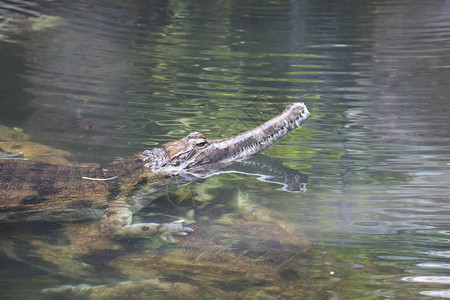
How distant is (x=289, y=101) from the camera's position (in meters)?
5.30

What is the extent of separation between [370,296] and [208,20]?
733 centimetres

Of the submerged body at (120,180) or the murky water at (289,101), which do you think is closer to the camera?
the murky water at (289,101)

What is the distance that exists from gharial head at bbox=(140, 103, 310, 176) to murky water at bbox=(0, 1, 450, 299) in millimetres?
203

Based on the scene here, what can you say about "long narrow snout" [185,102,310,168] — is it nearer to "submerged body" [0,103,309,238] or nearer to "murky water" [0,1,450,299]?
"submerged body" [0,103,309,238]

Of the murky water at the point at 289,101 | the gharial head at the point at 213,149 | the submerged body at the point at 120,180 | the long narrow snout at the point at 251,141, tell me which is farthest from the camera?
Answer: the long narrow snout at the point at 251,141

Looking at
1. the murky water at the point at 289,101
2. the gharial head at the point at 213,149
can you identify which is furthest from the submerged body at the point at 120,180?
the murky water at the point at 289,101

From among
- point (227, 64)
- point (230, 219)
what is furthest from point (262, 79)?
point (230, 219)

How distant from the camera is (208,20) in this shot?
8.89 meters

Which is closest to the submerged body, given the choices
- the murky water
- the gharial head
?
the gharial head

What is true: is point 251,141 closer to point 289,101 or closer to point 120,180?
point 120,180

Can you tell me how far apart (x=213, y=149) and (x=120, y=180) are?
2.82 feet

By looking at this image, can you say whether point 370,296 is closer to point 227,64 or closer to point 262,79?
point 262,79

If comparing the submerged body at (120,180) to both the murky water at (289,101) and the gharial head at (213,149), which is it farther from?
the murky water at (289,101)

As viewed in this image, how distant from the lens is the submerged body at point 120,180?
3.22 meters
